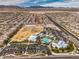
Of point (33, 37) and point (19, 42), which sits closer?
point (19, 42)

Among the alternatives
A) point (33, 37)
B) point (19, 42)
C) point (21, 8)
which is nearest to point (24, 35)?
point (33, 37)

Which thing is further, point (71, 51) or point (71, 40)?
point (71, 40)

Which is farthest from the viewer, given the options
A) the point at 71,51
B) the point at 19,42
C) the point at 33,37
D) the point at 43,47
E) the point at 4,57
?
the point at 33,37

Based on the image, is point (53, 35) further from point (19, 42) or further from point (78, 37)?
point (19, 42)

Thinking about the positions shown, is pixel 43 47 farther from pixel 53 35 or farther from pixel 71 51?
pixel 53 35

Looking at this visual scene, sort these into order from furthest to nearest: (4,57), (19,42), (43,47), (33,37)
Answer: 1. (33,37)
2. (19,42)
3. (43,47)
4. (4,57)

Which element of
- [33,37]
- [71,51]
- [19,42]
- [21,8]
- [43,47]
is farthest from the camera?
[21,8]

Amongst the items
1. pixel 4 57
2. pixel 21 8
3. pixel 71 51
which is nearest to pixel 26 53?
pixel 4 57

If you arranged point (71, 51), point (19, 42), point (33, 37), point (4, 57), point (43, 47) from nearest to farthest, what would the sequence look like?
point (4, 57), point (71, 51), point (43, 47), point (19, 42), point (33, 37)
